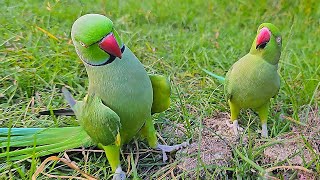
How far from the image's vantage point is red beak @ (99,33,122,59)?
52.5 inches

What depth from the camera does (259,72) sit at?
1.63 m

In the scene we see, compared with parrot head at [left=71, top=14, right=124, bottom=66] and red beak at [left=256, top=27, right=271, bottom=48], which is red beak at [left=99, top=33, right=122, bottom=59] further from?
red beak at [left=256, top=27, right=271, bottom=48]

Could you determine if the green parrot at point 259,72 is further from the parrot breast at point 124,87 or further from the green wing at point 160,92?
the parrot breast at point 124,87

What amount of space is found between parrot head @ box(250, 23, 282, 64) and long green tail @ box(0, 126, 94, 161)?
2.36 feet

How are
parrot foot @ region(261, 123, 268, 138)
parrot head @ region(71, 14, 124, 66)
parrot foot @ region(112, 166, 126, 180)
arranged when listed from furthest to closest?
parrot foot @ region(261, 123, 268, 138) < parrot foot @ region(112, 166, 126, 180) < parrot head @ region(71, 14, 124, 66)

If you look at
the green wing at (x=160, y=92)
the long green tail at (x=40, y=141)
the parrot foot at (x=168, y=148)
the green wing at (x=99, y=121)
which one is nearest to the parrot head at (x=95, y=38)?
the green wing at (x=99, y=121)

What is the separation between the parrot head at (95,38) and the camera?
133cm

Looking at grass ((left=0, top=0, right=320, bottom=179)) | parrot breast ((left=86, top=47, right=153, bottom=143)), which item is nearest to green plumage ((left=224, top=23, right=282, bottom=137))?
grass ((left=0, top=0, right=320, bottom=179))

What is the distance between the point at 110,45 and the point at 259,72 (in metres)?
0.61

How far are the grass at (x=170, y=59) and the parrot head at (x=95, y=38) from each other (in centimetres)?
45

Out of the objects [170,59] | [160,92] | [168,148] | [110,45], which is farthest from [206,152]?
[170,59]

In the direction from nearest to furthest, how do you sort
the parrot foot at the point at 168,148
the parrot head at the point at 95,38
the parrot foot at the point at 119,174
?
the parrot head at the point at 95,38 → the parrot foot at the point at 119,174 → the parrot foot at the point at 168,148

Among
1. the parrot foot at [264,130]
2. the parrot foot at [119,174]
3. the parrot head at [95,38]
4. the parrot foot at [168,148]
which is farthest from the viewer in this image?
the parrot foot at [264,130]

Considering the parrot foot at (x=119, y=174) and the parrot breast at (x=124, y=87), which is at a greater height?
the parrot breast at (x=124, y=87)
